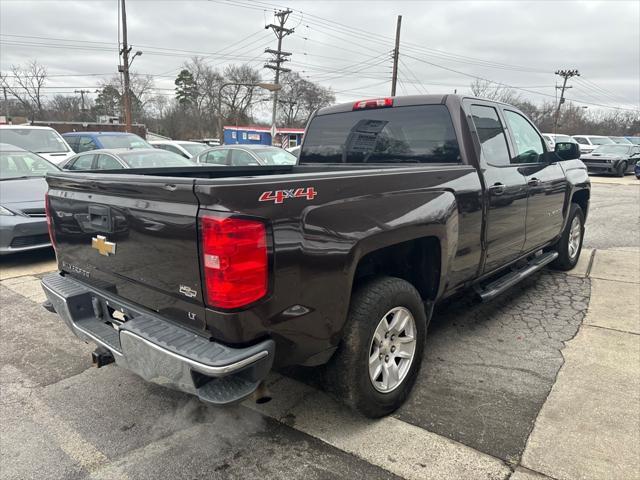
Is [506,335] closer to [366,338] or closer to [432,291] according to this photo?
[432,291]

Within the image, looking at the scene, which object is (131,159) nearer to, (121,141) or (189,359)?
(121,141)

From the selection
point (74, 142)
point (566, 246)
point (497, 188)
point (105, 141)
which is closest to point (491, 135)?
point (497, 188)

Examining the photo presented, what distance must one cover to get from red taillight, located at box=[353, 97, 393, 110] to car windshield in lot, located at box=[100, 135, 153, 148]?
9.77m

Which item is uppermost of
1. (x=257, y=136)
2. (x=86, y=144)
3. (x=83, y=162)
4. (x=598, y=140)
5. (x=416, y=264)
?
(x=598, y=140)

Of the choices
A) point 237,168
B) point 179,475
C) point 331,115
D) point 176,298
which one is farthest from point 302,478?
point 331,115

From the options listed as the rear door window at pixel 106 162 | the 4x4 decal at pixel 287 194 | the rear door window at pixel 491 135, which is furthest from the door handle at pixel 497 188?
the rear door window at pixel 106 162

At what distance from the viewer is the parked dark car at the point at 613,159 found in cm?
2022

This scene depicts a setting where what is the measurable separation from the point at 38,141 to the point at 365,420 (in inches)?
417

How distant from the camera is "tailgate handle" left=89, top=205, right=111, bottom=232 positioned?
7.89ft

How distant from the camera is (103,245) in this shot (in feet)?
8.24

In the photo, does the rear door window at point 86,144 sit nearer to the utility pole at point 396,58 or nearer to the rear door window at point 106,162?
the rear door window at point 106,162

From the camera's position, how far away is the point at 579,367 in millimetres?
3381

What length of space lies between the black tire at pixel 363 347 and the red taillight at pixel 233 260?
0.69m

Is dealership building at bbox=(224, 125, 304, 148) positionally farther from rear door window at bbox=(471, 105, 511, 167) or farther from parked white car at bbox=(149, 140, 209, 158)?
rear door window at bbox=(471, 105, 511, 167)
